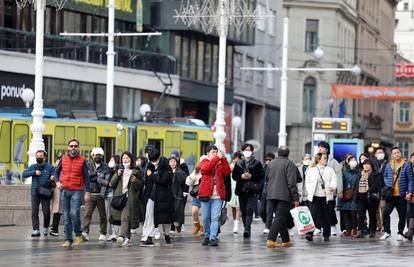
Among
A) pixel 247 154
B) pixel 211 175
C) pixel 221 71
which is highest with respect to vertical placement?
pixel 221 71

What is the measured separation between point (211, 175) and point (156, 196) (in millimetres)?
1128

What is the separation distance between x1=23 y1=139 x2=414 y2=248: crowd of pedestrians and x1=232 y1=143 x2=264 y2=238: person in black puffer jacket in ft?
0.06

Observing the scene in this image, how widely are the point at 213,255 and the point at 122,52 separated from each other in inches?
1456

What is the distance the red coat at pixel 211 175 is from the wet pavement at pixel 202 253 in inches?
38.8

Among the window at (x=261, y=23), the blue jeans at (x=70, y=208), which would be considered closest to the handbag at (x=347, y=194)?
the blue jeans at (x=70, y=208)

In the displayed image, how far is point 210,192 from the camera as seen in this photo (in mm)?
24562

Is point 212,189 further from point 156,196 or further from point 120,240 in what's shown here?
point 120,240

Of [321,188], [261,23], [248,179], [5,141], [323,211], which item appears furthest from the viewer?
[261,23]

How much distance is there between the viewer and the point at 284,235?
2445cm

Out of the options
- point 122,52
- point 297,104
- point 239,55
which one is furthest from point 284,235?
point 297,104

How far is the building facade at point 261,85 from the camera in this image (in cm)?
7450

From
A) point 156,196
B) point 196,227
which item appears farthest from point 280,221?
point 196,227

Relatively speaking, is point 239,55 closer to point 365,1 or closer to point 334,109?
point 334,109

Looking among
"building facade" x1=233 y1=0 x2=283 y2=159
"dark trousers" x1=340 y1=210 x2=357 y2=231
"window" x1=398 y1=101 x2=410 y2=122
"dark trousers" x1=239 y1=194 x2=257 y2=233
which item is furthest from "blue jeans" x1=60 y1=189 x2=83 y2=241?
"window" x1=398 y1=101 x2=410 y2=122
